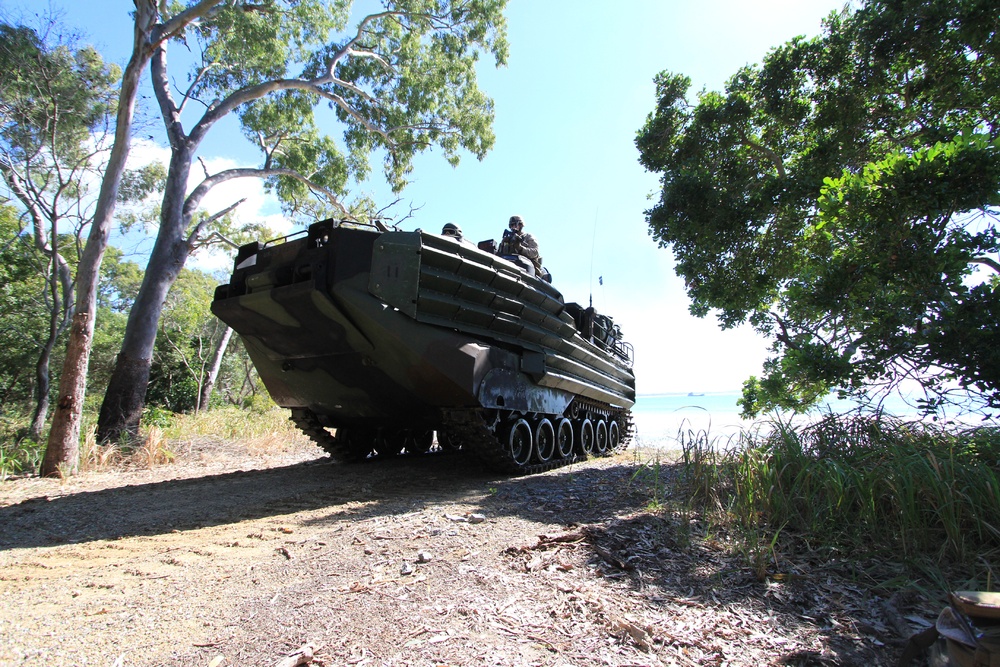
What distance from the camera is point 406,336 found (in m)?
5.58

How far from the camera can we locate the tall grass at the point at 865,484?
3.12m

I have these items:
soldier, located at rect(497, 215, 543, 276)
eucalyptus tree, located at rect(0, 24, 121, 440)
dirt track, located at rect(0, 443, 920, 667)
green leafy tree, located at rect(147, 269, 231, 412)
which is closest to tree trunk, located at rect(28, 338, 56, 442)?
eucalyptus tree, located at rect(0, 24, 121, 440)

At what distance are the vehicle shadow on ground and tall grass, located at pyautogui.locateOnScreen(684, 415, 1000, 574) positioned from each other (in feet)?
3.22

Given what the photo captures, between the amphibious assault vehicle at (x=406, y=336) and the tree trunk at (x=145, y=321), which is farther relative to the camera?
the tree trunk at (x=145, y=321)

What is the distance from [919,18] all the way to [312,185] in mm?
12301

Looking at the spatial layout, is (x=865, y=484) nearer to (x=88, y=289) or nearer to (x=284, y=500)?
(x=284, y=500)

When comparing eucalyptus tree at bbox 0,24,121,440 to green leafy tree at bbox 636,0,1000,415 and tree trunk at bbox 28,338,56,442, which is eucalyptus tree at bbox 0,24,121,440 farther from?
green leafy tree at bbox 636,0,1000,415

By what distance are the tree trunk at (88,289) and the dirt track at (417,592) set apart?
2.88 m

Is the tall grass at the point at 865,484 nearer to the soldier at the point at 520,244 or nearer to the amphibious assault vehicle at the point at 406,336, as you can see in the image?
the amphibious assault vehicle at the point at 406,336

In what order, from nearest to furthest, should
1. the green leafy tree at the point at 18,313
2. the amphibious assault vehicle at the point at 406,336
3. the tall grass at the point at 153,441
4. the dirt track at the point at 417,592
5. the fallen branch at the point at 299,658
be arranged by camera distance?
the fallen branch at the point at 299,658 < the dirt track at the point at 417,592 < the amphibious assault vehicle at the point at 406,336 < the tall grass at the point at 153,441 < the green leafy tree at the point at 18,313

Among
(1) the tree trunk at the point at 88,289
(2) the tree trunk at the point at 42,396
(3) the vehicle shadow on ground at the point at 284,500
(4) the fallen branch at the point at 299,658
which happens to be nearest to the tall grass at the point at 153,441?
(2) the tree trunk at the point at 42,396

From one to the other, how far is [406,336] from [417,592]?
10.3 feet

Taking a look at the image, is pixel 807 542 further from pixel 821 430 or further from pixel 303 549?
pixel 303 549

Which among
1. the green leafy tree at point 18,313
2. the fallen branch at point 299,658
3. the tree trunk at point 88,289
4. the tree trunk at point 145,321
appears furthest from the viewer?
the green leafy tree at point 18,313
